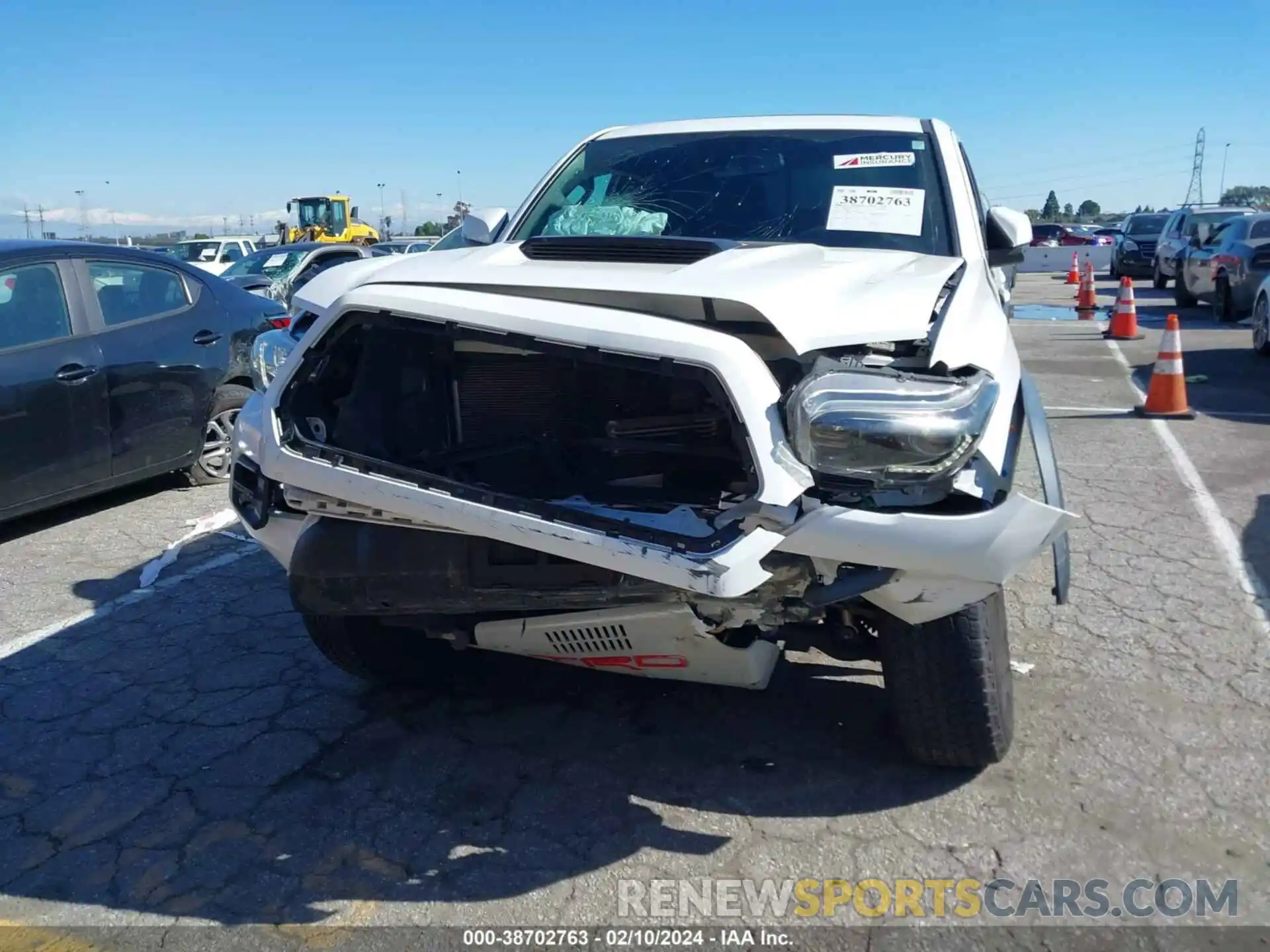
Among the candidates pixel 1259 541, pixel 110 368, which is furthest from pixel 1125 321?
pixel 110 368

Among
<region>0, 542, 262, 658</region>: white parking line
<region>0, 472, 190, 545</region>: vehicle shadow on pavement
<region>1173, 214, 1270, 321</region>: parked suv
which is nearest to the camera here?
<region>0, 542, 262, 658</region>: white parking line

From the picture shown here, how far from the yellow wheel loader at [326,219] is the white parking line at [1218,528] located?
29727 mm

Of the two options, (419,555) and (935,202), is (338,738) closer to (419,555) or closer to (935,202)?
(419,555)

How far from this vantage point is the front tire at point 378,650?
3475 mm

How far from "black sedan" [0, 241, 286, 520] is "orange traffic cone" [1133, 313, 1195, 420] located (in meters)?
6.84

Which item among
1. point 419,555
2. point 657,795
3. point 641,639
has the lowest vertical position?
point 657,795

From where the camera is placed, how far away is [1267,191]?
150 feet

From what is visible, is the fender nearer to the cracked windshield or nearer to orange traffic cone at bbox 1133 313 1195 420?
the cracked windshield

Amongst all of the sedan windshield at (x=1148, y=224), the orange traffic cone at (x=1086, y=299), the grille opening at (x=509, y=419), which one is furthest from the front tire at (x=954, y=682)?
the sedan windshield at (x=1148, y=224)

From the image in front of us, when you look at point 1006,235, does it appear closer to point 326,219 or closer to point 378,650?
point 378,650

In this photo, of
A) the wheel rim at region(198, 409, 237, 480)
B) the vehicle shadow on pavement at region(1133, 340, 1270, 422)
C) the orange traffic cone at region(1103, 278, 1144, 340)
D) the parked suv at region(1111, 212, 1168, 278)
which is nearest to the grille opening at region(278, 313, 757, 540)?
the wheel rim at region(198, 409, 237, 480)

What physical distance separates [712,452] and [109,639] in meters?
2.99

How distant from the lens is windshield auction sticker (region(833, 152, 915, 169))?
12.8ft

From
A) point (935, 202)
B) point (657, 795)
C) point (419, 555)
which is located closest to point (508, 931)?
point (657, 795)
